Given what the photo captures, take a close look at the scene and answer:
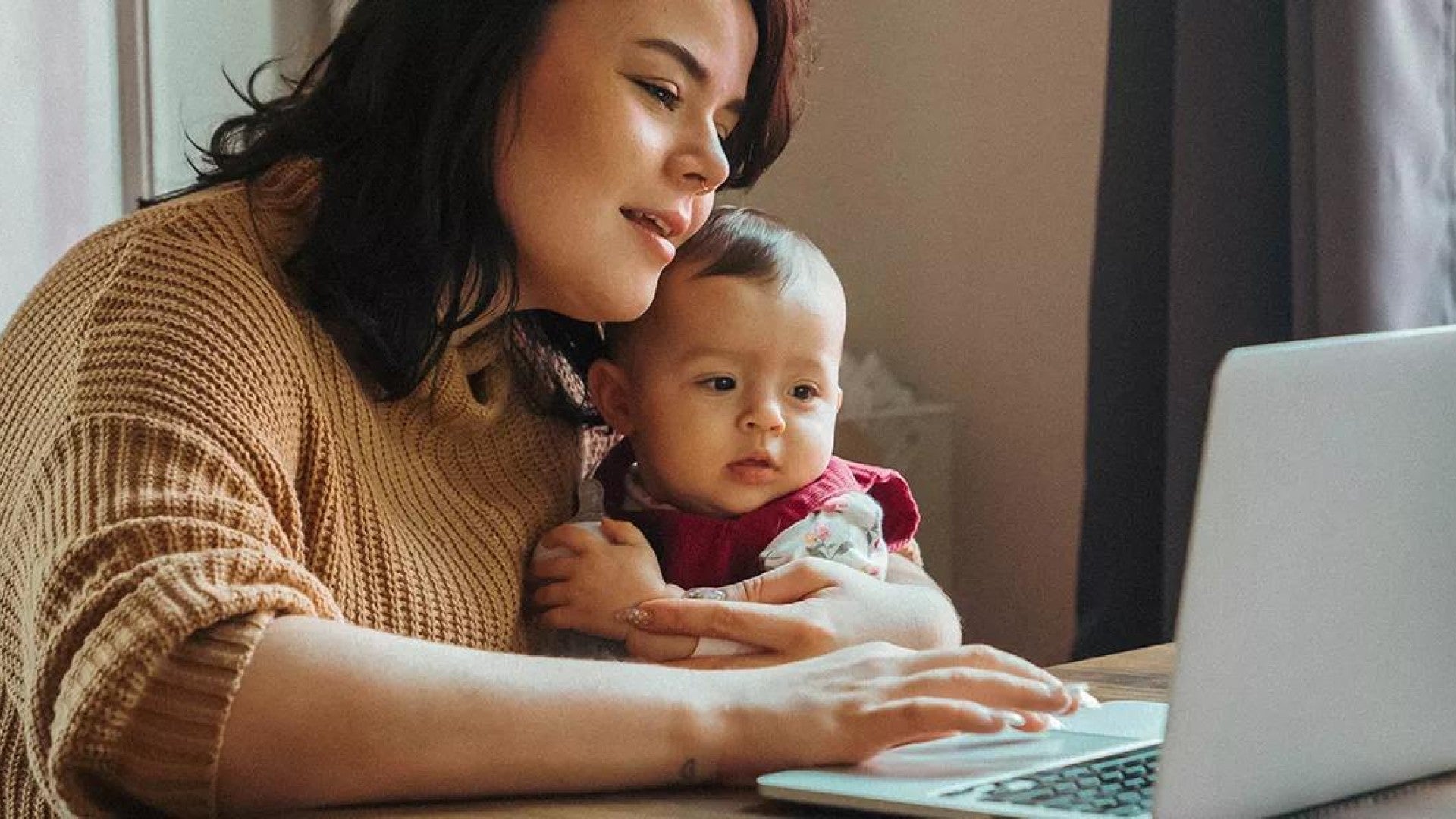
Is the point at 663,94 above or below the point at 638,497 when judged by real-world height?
above

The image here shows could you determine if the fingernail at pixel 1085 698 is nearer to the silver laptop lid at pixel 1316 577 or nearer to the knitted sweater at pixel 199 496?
the silver laptop lid at pixel 1316 577

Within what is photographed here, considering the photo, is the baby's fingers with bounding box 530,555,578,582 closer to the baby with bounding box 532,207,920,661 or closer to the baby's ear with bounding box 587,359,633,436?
the baby with bounding box 532,207,920,661

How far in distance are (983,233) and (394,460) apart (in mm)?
1701

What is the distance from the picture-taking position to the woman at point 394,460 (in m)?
0.95

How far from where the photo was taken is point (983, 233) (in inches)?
114

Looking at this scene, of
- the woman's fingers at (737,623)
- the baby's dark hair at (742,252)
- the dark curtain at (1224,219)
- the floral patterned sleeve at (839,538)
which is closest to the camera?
the woman's fingers at (737,623)

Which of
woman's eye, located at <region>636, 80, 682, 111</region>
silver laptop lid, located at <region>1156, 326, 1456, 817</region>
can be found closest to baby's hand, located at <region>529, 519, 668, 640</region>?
woman's eye, located at <region>636, 80, 682, 111</region>

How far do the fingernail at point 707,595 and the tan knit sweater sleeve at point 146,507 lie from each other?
0.35m

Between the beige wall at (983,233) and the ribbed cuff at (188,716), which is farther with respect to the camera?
the beige wall at (983,233)

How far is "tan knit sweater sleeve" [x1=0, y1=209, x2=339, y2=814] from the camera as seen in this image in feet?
3.07

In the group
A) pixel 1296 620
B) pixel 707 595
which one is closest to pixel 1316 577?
pixel 1296 620

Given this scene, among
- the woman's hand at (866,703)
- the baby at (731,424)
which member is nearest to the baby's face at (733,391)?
the baby at (731,424)

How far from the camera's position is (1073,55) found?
8.95ft

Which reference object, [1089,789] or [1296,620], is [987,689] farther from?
[1296,620]
